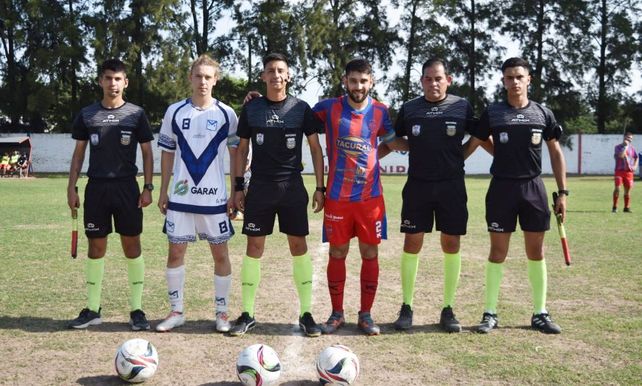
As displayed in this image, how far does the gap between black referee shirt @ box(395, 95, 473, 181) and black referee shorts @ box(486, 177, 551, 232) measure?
0.39 metres

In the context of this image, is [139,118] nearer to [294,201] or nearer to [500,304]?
[294,201]

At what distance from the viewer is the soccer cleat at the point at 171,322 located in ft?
17.8

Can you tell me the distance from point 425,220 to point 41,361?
129 inches

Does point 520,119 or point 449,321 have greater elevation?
point 520,119

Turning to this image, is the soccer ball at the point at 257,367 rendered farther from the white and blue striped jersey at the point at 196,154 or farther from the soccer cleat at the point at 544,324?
the soccer cleat at the point at 544,324

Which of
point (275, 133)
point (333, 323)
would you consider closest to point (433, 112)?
point (275, 133)

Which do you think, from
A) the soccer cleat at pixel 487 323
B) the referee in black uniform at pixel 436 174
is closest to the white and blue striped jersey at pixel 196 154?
the referee in black uniform at pixel 436 174

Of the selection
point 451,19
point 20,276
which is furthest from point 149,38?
point 20,276

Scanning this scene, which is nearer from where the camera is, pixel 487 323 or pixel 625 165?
pixel 487 323

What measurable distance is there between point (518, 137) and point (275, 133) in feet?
6.91

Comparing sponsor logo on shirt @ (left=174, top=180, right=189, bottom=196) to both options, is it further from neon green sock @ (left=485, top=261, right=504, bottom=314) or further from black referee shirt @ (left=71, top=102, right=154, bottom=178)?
neon green sock @ (left=485, top=261, right=504, bottom=314)

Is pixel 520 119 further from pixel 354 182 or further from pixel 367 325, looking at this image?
pixel 367 325

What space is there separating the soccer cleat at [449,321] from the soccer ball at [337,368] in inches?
58.4

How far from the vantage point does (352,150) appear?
5523mm
